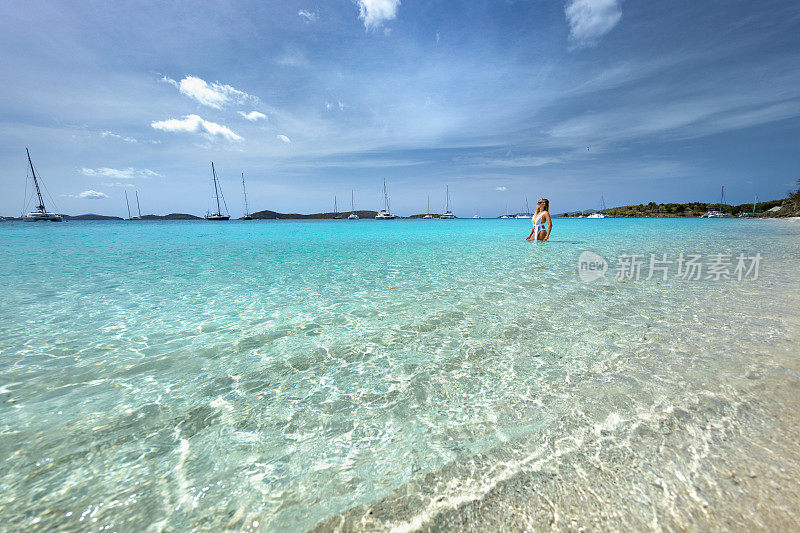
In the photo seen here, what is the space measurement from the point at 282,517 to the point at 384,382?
2.04 meters

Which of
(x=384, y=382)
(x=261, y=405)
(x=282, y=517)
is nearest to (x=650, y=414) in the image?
(x=384, y=382)

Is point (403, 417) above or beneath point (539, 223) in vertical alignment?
beneath

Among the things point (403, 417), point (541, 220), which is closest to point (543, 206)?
point (541, 220)

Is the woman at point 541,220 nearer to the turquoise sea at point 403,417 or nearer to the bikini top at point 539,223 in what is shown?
the bikini top at point 539,223

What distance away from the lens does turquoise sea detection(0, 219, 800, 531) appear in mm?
2355

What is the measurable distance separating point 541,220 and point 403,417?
85.7 feet

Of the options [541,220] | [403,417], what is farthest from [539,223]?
[403,417]

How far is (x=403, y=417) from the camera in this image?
3.47 meters

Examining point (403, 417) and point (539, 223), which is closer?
point (403, 417)

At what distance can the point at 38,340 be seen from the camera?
573 centimetres

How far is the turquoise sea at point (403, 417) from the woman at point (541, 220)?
18.7 m

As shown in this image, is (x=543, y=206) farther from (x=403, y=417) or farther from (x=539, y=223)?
(x=403, y=417)

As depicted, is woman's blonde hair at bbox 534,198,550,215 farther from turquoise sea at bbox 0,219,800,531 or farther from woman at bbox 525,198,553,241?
turquoise sea at bbox 0,219,800,531

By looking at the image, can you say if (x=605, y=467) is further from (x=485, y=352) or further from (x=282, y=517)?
(x=282, y=517)
